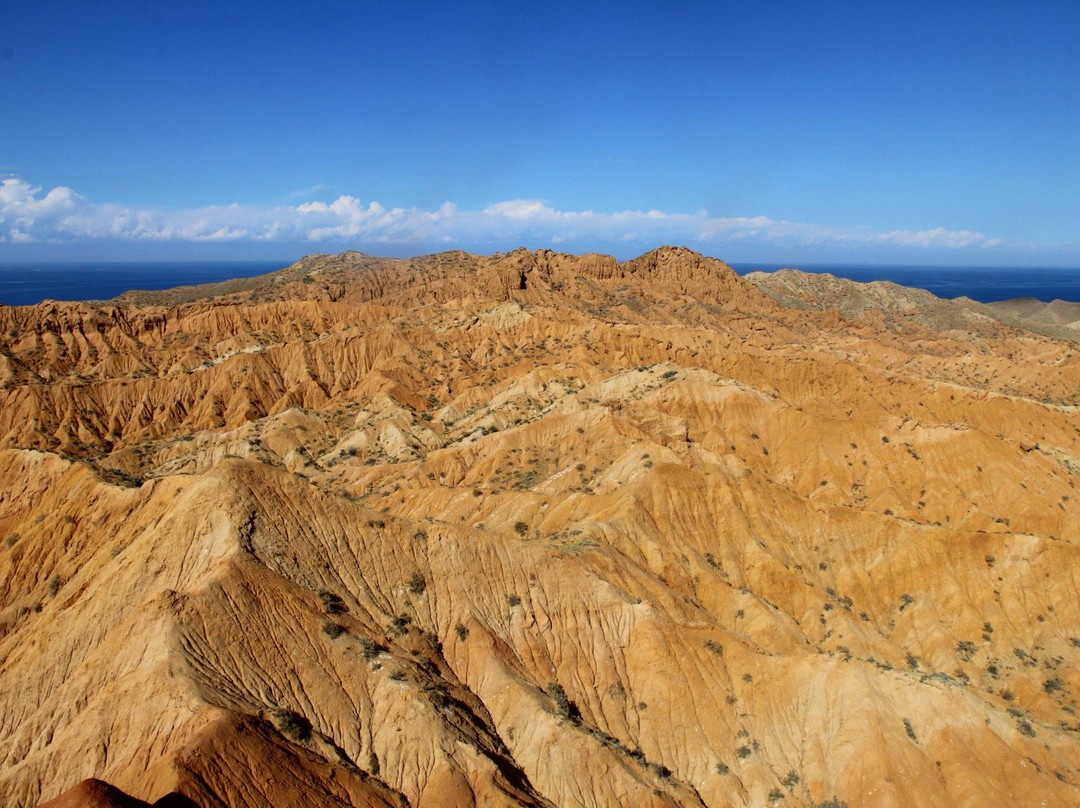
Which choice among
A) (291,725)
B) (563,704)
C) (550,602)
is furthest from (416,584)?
(291,725)

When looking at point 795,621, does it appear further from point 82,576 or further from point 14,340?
point 14,340

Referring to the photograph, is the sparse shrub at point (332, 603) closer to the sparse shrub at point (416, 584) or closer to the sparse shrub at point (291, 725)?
the sparse shrub at point (416, 584)

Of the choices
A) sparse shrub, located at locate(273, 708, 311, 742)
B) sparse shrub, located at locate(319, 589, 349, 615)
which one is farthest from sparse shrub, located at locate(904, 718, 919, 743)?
sparse shrub, located at locate(319, 589, 349, 615)

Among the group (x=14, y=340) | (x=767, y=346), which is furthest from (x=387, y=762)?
(x=14, y=340)

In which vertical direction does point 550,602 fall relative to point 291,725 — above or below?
below

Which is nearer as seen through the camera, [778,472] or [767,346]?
[778,472]

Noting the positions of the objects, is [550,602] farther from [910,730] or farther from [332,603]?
[910,730]

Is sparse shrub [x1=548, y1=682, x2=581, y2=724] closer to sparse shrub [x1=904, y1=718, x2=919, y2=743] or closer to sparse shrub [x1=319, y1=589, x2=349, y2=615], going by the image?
sparse shrub [x1=319, y1=589, x2=349, y2=615]
